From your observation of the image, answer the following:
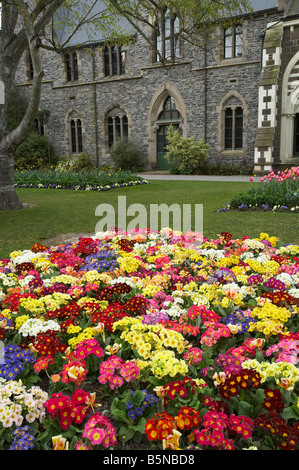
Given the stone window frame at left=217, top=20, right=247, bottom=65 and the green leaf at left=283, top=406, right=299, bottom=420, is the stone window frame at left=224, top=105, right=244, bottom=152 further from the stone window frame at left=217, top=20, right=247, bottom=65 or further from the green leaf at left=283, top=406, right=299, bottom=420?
the green leaf at left=283, top=406, right=299, bottom=420

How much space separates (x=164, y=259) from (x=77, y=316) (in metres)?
1.40

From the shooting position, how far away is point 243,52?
20250 mm

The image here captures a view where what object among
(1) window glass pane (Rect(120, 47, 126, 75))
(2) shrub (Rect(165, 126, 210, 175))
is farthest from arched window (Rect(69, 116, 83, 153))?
(2) shrub (Rect(165, 126, 210, 175))

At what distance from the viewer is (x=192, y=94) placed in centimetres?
2206

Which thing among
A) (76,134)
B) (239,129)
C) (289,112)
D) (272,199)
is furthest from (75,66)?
(272,199)

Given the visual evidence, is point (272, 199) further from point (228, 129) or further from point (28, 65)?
point (28, 65)

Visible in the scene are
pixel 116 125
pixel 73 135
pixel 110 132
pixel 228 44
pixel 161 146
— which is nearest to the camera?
pixel 228 44

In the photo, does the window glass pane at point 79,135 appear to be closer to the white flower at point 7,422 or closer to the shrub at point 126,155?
the shrub at point 126,155

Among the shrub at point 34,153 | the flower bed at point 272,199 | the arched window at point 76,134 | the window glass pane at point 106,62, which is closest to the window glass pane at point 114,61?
the window glass pane at point 106,62

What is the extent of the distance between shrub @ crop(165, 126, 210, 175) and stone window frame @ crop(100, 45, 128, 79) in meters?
6.37

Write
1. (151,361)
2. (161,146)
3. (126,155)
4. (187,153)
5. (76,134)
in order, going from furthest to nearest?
(76,134) → (161,146) → (126,155) → (187,153) → (151,361)

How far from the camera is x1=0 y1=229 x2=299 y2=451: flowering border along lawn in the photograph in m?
1.91

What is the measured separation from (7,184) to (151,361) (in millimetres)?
8552
